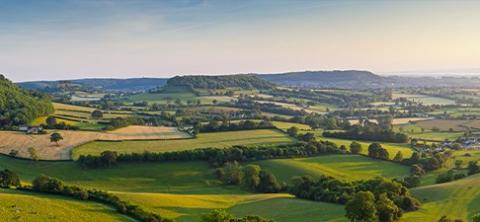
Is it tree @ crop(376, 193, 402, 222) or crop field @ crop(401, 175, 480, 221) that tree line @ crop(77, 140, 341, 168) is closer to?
crop field @ crop(401, 175, 480, 221)

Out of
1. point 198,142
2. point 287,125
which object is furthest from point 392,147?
point 198,142

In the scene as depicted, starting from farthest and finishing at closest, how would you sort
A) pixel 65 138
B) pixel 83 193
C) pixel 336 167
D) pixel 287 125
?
pixel 287 125, pixel 65 138, pixel 336 167, pixel 83 193

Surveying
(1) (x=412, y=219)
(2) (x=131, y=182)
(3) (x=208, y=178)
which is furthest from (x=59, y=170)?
(1) (x=412, y=219)

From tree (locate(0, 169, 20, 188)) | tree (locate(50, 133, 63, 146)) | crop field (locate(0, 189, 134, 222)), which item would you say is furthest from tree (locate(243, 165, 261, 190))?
tree (locate(50, 133, 63, 146))

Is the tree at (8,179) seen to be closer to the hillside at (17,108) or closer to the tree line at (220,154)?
the tree line at (220,154)

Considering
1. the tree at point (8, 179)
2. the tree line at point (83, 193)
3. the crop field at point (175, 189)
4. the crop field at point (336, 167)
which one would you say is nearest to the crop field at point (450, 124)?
the crop field at point (336, 167)

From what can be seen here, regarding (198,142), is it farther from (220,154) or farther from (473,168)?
(473,168)
